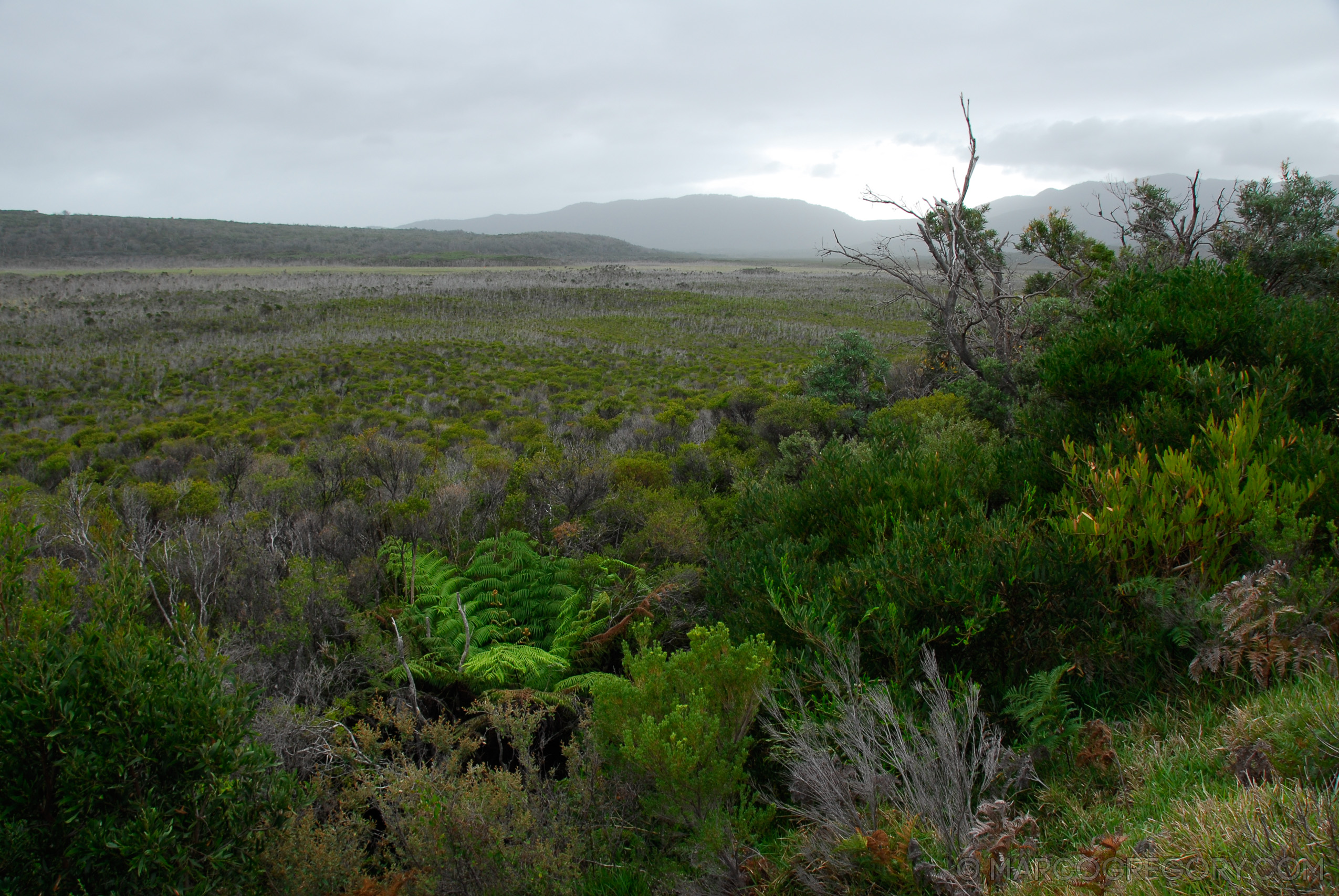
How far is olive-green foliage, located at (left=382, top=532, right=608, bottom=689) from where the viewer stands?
4.05 meters

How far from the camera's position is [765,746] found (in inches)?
132

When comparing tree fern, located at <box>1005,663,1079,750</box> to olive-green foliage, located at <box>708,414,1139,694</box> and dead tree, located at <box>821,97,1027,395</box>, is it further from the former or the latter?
dead tree, located at <box>821,97,1027,395</box>

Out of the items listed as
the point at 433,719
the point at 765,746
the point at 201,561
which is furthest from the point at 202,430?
the point at 765,746

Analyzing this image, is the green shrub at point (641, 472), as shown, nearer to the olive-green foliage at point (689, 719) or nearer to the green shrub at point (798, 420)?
the green shrub at point (798, 420)

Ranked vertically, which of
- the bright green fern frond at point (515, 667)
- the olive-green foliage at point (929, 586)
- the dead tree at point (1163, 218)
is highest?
the dead tree at point (1163, 218)

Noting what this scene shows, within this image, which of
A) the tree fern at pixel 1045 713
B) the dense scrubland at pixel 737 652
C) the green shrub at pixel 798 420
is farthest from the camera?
the green shrub at pixel 798 420

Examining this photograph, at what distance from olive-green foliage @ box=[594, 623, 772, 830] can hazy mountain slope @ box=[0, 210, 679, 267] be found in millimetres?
75582

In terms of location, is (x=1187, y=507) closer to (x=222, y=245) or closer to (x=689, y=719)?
(x=689, y=719)

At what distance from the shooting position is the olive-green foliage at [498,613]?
4.05 metres

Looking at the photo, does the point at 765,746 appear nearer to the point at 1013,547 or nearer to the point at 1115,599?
the point at 1013,547

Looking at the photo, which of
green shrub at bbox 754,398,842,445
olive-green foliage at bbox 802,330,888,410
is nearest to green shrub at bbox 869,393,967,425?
green shrub at bbox 754,398,842,445

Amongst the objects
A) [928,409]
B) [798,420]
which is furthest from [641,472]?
[928,409]

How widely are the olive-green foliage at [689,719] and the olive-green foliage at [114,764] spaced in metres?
1.40

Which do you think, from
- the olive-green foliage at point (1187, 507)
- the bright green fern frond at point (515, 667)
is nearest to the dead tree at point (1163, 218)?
the olive-green foliage at point (1187, 507)
